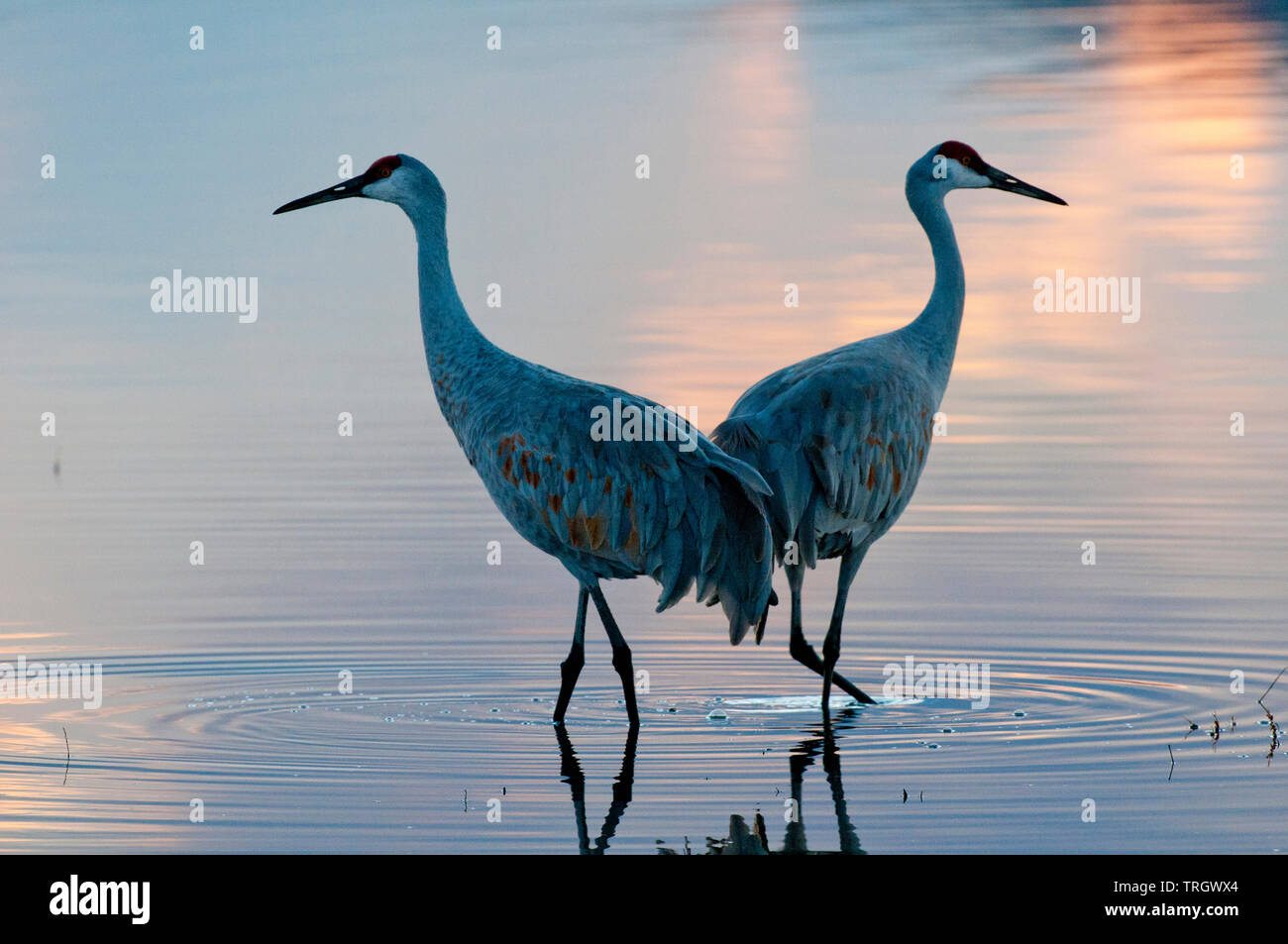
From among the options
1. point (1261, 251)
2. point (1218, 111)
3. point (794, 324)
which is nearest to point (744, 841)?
point (794, 324)

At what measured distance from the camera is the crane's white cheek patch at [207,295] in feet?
70.3

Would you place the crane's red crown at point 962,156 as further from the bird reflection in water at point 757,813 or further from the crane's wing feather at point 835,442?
the bird reflection in water at point 757,813

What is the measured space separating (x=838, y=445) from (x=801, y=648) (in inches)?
39.2

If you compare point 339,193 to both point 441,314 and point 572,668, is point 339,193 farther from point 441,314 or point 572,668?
point 572,668

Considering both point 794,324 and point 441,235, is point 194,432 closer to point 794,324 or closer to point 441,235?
point 794,324

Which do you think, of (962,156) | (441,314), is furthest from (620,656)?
(962,156)

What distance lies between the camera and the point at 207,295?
2259 centimetres

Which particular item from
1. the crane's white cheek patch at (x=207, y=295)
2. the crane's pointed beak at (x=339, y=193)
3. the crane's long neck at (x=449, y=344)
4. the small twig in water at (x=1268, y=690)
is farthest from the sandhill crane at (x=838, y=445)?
the crane's white cheek patch at (x=207, y=295)

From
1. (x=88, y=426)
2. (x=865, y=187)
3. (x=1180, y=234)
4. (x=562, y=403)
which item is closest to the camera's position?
(x=562, y=403)

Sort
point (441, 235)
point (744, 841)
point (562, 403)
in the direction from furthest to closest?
point (441, 235) < point (562, 403) < point (744, 841)

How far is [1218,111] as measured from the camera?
30219 millimetres

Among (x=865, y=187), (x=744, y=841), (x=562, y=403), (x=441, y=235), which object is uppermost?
(x=865, y=187)

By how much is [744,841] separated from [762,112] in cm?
2507

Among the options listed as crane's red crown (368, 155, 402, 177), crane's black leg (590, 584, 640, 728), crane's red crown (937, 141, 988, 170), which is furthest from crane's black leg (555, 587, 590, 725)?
crane's red crown (937, 141, 988, 170)
